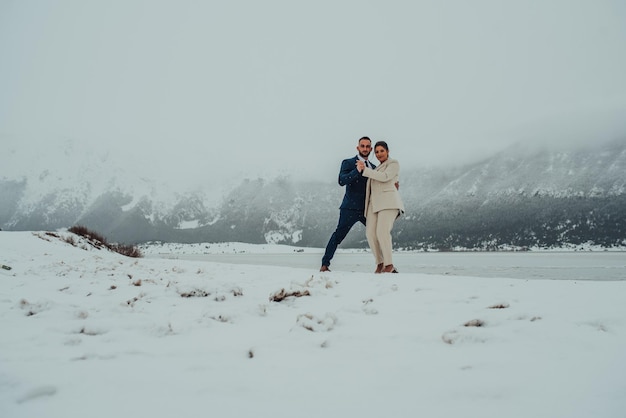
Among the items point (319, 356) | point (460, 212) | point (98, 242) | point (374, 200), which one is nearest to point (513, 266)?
point (374, 200)

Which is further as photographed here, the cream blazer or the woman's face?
the woman's face

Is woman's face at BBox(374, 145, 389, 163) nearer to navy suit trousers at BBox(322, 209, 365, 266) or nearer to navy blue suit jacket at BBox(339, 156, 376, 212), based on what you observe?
navy blue suit jacket at BBox(339, 156, 376, 212)

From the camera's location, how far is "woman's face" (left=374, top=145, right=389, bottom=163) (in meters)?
7.02

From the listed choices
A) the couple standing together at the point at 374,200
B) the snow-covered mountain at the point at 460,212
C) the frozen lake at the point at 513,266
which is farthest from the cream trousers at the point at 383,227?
the snow-covered mountain at the point at 460,212

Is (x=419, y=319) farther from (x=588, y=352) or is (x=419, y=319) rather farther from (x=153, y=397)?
(x=153, y=397)

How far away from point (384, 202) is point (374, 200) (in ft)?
0.80

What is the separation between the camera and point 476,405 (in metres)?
1.35

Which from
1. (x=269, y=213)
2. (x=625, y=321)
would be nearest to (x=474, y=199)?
(x=269, y=213)

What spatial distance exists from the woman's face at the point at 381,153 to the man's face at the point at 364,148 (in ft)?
0.53

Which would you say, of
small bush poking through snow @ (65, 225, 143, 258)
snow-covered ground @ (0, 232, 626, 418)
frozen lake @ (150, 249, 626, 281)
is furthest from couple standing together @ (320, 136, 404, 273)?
small bush poking through snow @ (65, 225, 143, 258)

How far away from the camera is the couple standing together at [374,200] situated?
267 inches

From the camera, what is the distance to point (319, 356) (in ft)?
6.51

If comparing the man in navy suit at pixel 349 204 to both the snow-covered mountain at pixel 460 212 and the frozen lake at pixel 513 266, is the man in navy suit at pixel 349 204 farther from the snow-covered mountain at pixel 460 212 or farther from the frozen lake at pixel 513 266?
the snow-covered mountain at pixel 460 212

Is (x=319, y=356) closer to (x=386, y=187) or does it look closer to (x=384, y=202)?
(x=384, y=202)
